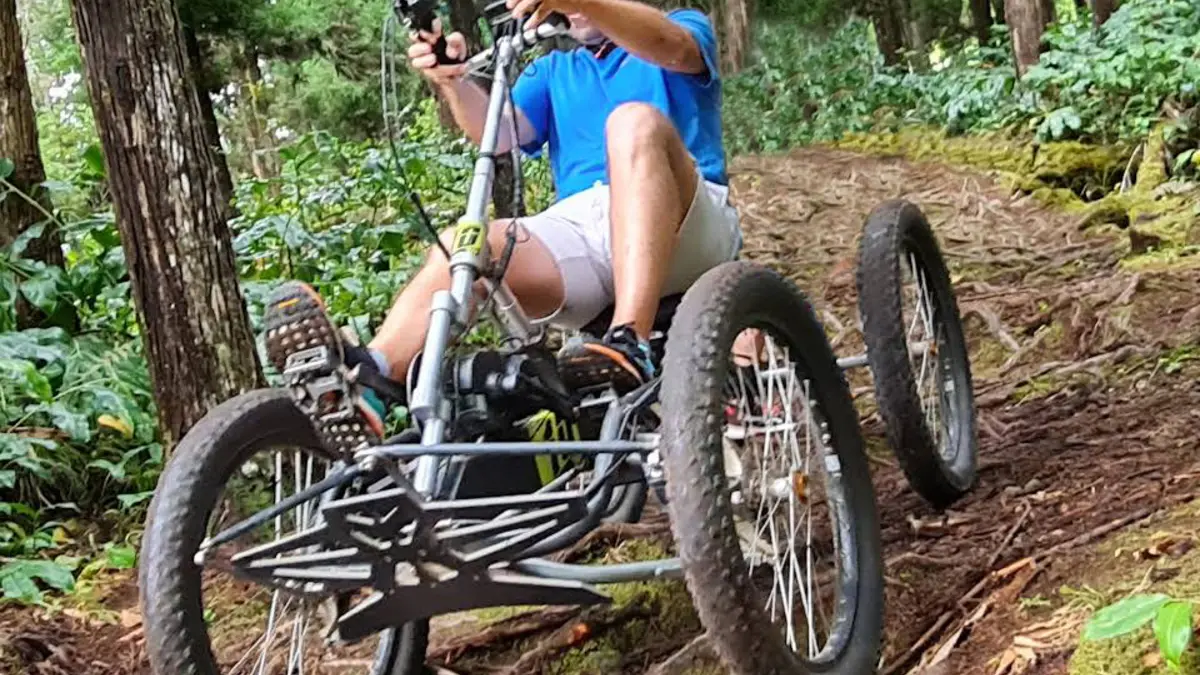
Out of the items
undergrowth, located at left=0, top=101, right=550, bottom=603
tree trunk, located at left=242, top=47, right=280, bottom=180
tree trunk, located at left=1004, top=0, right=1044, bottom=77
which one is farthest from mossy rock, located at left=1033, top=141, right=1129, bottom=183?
tree trunk, located at left=242, top=47, right=280, bottom=180

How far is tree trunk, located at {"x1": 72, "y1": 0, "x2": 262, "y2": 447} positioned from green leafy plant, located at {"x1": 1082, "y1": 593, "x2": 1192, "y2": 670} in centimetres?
241

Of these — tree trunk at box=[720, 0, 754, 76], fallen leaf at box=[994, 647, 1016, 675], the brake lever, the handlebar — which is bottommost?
fallen leaf at box=[994, 647, 1016, 675]

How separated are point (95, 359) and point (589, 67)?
1.98 meters

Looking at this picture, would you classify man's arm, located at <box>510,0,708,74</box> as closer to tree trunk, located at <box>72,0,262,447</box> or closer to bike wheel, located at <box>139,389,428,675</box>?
bike wheel, located at <box>139,389,428,675</box>

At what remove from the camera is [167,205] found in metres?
3.16

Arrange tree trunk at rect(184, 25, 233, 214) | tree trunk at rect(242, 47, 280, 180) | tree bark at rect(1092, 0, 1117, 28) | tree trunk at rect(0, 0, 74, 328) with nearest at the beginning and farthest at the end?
tree trunk at rect(0, 0, 74, 328), tree trunk at rect(184, 25, 233, 214), tree bark at rect(1092, 0, 1117, 28), tree trunk at rect(242, 47, 280, 180)

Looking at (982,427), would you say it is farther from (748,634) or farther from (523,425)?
(748,634)

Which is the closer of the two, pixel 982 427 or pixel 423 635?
pixel 423 635

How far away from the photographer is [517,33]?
243 centimetres

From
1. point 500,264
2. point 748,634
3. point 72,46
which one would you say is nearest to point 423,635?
point 500,264

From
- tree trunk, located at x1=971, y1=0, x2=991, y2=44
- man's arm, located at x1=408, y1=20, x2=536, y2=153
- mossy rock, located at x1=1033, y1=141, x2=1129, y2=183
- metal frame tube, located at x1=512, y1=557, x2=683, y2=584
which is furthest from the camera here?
tree trunk, located at x1=971, y1=0, x2=991, y2=44

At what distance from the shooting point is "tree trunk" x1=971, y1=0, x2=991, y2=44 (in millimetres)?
15039

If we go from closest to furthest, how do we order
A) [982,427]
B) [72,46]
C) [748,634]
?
[748,634]
[982,427]
[72,46]

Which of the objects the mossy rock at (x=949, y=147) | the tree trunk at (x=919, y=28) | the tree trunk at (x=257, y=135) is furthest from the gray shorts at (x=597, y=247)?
the tree trunk at (x=919, y=28)
